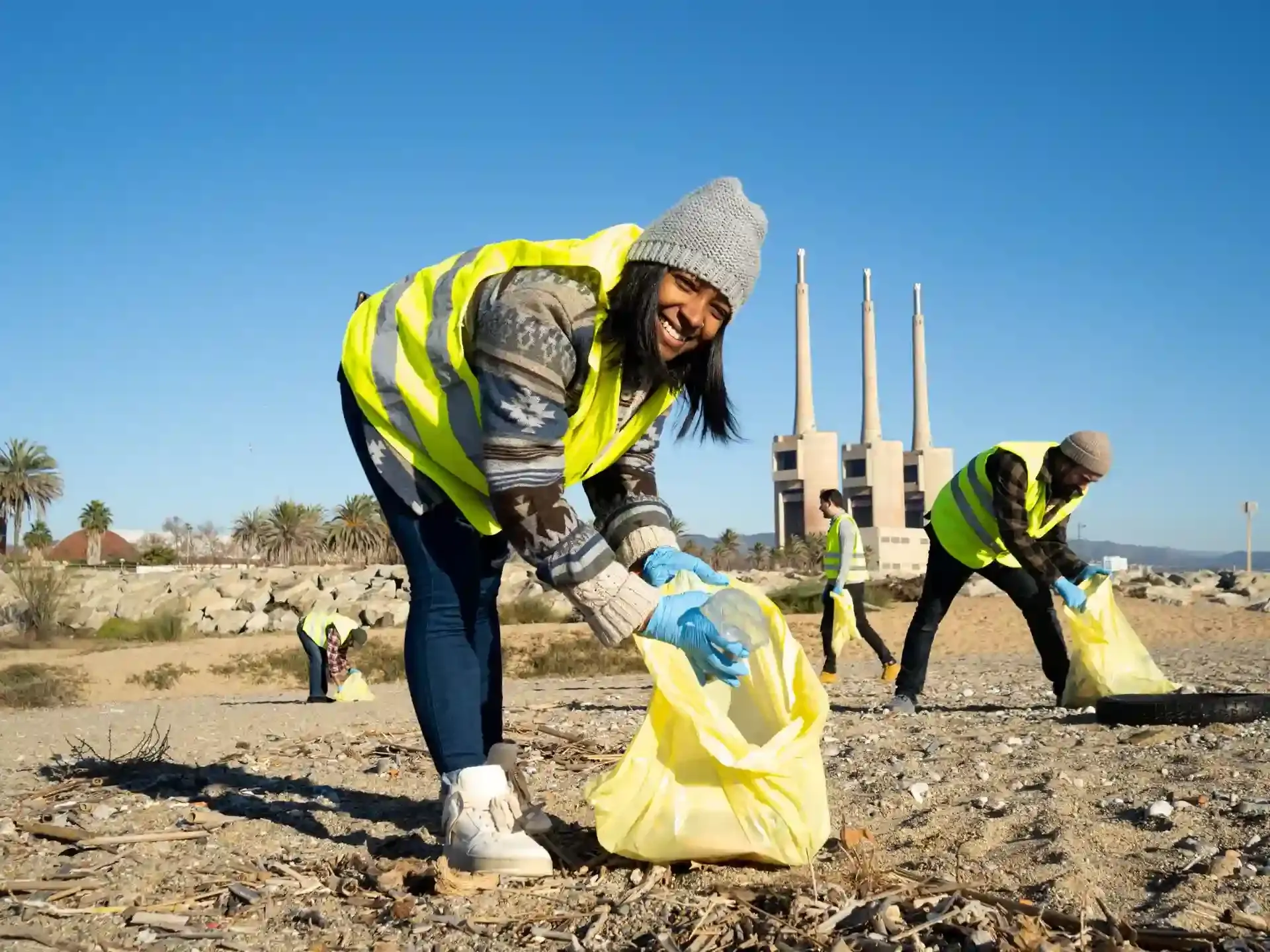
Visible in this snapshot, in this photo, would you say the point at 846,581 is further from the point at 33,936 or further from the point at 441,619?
the point at 33,936

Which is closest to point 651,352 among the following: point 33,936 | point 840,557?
point 33,936

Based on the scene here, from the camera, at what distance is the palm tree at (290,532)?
167ft

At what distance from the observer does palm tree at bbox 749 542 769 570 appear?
4673 centimetres

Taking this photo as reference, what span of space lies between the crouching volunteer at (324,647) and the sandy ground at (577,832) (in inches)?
155

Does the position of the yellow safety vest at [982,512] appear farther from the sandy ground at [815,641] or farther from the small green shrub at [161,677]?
the small green shrub at [161,677]

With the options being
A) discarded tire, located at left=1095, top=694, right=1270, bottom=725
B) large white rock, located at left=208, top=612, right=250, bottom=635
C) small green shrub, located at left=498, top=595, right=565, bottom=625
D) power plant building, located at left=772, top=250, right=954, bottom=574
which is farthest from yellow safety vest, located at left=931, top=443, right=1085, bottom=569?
power plant building, located at left=772, top=250, right=954, bottom=574

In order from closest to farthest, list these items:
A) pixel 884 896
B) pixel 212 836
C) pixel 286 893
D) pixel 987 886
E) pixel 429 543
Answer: pixel 884 896 < pixel 987 886 < pixel 286 893 < pixel 429 543 < pixel 212 836

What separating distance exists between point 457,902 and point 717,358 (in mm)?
1450

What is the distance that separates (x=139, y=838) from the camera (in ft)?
10.8

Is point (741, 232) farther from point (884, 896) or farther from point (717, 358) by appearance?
point (884, 896)

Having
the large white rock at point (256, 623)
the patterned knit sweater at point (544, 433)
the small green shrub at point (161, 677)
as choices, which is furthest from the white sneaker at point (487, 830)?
the large white rock at point (256, 623)

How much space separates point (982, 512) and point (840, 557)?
3.89 meters

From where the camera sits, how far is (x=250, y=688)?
49.7 feet

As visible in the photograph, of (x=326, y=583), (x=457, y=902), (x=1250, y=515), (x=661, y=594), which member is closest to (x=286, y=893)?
(x=457, y=902)
